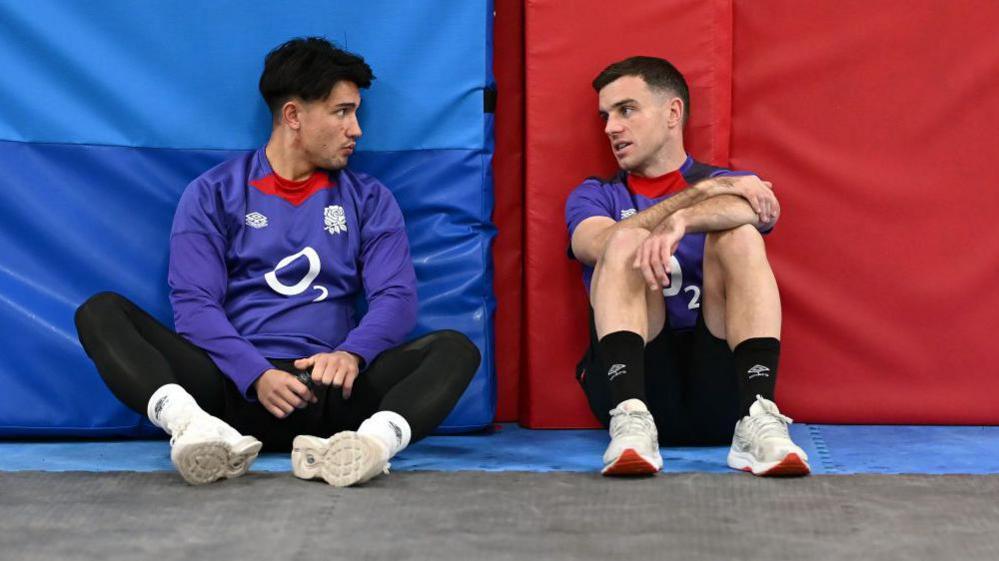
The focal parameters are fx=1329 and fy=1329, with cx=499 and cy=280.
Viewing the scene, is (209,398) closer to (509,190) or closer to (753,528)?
(509,190)

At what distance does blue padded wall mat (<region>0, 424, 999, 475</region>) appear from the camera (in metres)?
3.23

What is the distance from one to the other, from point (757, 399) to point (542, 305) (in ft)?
2.67

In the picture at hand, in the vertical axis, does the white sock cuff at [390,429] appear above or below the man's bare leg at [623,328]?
below

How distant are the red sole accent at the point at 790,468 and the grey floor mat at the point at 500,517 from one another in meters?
0.02

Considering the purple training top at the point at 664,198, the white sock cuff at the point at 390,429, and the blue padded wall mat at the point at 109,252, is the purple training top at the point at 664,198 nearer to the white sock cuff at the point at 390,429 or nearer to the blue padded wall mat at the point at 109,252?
the blue padded wall mat at the point at 109,252

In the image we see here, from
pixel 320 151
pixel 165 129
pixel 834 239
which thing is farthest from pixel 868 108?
pixel 165 129

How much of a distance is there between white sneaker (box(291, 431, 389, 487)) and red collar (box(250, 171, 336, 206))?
2.58 ft

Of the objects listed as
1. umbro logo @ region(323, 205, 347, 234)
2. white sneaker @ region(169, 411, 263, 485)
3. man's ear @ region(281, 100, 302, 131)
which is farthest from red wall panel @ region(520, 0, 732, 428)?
white sneaker @ region(169, 411, 263, 485)

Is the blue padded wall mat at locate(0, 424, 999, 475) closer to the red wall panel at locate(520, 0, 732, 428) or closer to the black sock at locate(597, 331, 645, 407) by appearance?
the black sock at locate(597, 331, 645, 407)

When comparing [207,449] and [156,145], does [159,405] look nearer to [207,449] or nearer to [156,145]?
[207,449]

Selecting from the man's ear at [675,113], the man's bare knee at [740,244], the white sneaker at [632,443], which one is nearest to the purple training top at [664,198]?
the man's ear at [675,113]

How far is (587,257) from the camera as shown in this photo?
3.46 meters

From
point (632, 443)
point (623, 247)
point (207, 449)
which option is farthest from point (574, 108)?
point (207, 449)

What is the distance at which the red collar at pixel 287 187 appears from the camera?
353 cm
